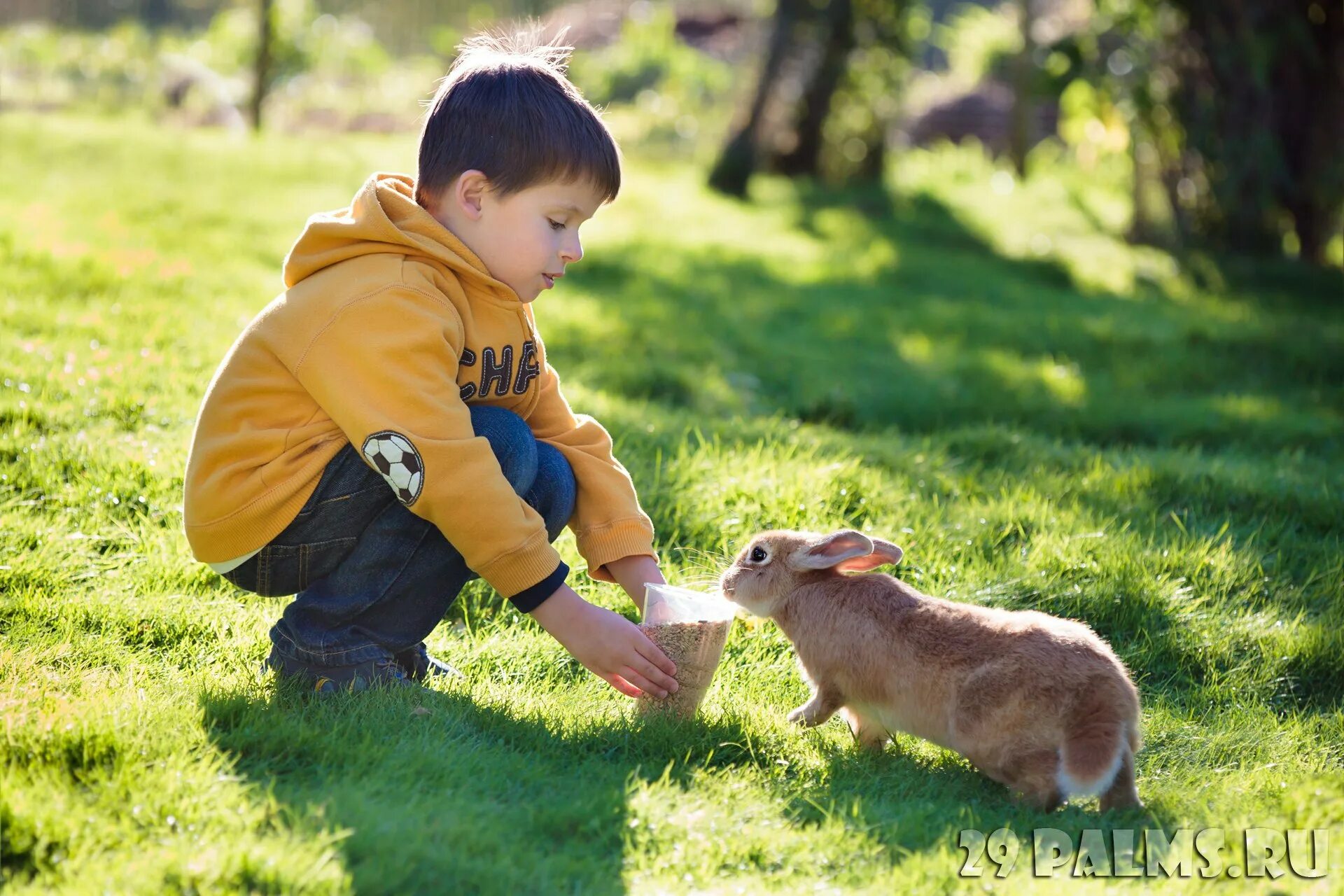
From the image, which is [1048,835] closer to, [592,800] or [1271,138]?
[592,800]

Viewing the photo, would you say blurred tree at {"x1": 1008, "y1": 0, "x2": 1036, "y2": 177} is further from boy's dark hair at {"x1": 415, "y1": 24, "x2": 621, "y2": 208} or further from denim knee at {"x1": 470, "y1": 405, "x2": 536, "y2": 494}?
denim knee at {"x1": 470, "y1": 405, "x2": 536, "y2": 494}

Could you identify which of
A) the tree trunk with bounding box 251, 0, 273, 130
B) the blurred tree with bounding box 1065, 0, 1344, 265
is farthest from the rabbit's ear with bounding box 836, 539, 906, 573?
the tree trunk with bounding box 251, 0, 273, 130

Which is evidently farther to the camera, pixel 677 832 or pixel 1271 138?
pixel 1271 138

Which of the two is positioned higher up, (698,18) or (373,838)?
(698,18)

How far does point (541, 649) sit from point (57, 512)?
155 centimetres

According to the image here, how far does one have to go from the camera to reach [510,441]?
2.92m

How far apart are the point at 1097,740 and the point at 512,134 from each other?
184 cm

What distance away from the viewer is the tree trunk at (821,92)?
1190 centimetres

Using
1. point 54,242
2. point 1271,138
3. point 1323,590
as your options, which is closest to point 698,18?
point 1271,138

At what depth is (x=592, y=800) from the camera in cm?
252

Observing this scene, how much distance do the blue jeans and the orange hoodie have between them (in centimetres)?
7

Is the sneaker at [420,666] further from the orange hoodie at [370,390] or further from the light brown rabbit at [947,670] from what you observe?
the light brown rabbit at [947,670]

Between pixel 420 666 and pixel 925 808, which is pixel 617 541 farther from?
pixel 925 808

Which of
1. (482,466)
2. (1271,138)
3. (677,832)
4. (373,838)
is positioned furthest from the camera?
(1271,138)
